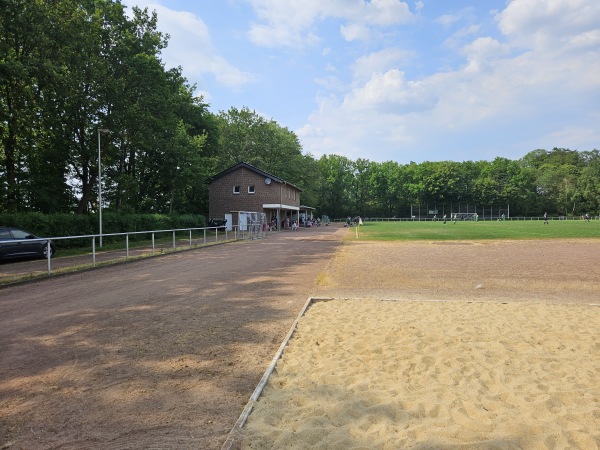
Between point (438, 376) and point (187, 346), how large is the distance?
10.3ft

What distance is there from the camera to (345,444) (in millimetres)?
2889

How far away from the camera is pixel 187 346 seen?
17.1 ft

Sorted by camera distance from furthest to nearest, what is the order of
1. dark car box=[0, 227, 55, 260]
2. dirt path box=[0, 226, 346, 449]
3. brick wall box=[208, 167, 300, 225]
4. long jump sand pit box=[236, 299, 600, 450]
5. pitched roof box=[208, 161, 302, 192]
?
brick wall box=[208, 167, 300, 225] < pitched roof box=[208, 161, 302, 192] < dark car box=[0, 227, 55, 260] < dirt path box=[0, 226, 346, 449] < long jump sand pit box=[236, 299, 600, 450]

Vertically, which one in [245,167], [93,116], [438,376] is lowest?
[438,376]

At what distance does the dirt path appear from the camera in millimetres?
3164

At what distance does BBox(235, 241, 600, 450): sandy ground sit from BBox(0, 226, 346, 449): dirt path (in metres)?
0.47

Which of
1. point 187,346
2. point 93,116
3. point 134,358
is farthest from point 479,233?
point 134,358

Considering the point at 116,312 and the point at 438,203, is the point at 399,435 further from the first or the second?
the point at 438,203

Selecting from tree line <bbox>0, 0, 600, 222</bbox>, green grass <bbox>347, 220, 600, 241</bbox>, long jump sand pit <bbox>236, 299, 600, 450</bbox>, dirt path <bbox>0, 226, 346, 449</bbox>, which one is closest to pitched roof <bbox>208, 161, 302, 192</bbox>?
tree line <bbox>0, 0, 600, 222</bbox>

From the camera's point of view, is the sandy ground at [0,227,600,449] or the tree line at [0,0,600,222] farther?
the tree line at [0,0,600,222]

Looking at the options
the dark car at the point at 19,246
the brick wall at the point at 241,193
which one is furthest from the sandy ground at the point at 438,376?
the brick wall at the point at 241,193

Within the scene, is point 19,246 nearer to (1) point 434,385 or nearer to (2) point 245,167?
(1) point 434,385

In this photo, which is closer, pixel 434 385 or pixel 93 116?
pixel 434 385

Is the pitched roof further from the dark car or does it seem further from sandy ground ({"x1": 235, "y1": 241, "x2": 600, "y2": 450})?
sandy ground ({"x1": 235, "y1": 241, "x2": 600, "y2": 450})
